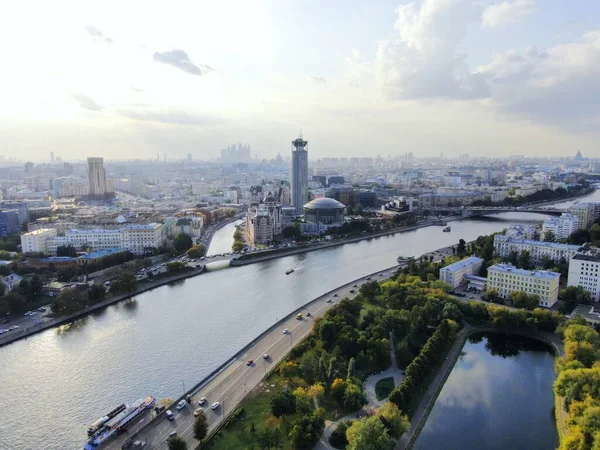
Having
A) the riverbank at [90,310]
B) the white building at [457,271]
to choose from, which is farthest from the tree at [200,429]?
the white building at [457,271]

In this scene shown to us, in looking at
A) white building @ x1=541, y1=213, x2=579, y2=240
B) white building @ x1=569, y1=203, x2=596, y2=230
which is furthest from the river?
white building @ x1=569, y1=203, x2=596, y2=230

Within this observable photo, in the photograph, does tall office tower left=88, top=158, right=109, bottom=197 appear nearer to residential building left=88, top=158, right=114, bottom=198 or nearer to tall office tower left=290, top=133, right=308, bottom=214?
Answer: residential building left=88, top=158, right=114, bottom=198

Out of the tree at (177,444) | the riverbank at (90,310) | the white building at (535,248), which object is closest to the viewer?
the tree at (177,444)

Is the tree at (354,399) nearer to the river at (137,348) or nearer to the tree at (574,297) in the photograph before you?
the river at (137,348)

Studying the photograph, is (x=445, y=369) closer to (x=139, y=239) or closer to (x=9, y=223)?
(x=139, y=239)

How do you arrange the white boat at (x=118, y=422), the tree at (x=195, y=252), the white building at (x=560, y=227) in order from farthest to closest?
the white building at (x=560, y=227), the tree at (x=195, y=252), the white boat at (x=118, y=422)

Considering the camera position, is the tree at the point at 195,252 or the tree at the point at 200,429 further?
the tree at the point at 195,252
